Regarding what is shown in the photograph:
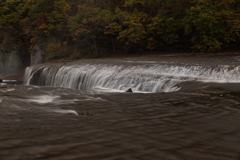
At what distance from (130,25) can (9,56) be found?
925 inches

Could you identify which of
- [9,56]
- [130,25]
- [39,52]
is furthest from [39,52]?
[130,25]

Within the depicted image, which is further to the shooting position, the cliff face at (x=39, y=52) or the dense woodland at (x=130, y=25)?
the cliff face at (x=39, y=52)

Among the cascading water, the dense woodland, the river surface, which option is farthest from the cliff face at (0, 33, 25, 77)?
the river surface

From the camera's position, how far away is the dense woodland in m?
22.1

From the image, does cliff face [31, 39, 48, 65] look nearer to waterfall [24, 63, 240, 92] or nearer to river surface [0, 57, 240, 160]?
waterfall [24, 63, 240, 92]

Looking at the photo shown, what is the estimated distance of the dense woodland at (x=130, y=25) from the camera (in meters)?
22.1

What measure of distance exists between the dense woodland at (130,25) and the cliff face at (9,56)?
5.15 feet

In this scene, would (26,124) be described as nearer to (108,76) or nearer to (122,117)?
(122,117)

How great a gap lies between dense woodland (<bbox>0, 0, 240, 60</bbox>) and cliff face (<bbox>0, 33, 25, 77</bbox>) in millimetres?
1568

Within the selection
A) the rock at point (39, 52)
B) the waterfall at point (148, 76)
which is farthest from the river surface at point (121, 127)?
the rock at point (39, 52)

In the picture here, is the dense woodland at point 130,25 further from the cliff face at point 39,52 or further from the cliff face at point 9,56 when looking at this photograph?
the cliff face at point 9,56

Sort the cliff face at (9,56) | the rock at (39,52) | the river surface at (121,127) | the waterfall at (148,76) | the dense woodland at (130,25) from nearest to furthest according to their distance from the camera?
the river surface at (121,127), the waterfall at (148,76), the dense woodland at (130,25), the rock at (39,52), the cliff face at (9,56)

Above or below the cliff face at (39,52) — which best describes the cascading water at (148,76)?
below

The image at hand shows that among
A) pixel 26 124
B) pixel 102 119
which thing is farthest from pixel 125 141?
pixel 26 124
